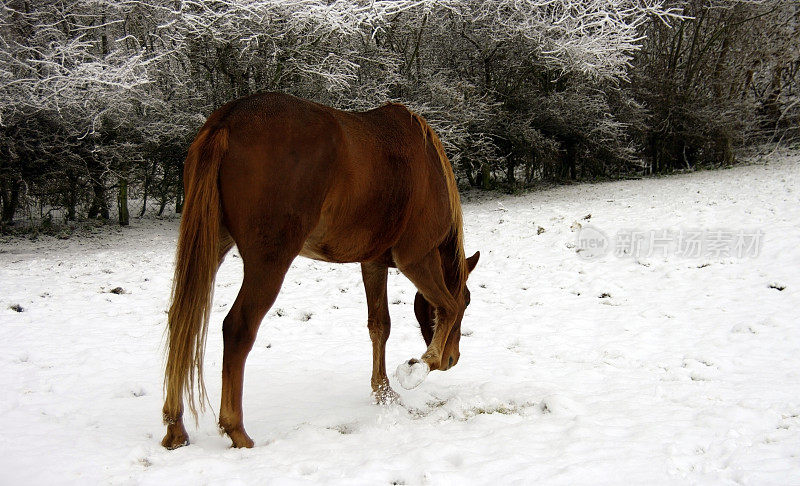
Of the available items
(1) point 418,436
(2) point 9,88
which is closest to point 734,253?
(1) point 418,436

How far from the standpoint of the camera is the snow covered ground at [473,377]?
2498 mm

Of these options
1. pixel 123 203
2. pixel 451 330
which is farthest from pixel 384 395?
pixel 123 203

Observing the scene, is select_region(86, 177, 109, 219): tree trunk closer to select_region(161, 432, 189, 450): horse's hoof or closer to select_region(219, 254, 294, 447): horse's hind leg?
select_region(161, 432, 189, 450): horse's hoof

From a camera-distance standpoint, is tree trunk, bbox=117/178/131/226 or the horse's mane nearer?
the horse's mane

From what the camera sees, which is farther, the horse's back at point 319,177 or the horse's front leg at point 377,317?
the horse's front leg at point 377,317

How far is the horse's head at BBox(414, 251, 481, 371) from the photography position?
345 cm

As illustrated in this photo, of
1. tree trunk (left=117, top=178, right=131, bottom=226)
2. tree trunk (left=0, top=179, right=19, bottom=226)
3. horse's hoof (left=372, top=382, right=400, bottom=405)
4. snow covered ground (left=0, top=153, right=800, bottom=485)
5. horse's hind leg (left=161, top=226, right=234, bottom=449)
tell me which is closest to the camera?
snow covered ground (left=0, top=153, right=800, bottom=485)

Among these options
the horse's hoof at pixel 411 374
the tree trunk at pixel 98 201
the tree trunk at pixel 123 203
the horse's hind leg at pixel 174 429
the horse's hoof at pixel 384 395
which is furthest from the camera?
the tree trunk at pixel 123 203

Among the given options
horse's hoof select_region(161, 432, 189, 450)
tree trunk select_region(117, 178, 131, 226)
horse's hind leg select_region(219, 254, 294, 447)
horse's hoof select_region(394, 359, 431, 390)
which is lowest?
tree trunk select_region(117, 178, 131, 226)

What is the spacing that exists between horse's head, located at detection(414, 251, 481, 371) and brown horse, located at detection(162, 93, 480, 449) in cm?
29

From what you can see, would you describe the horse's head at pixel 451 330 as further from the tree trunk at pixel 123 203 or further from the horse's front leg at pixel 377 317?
the tree trunk at pixel 123 203

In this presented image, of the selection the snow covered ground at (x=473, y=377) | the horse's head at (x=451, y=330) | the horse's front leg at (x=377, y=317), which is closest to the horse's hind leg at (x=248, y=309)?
the snow covered ground at (x=473, y=377)

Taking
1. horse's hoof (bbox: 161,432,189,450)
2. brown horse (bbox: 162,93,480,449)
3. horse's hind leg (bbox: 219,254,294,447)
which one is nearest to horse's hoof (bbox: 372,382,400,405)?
brown horse (bbox: 162,93,480,449)

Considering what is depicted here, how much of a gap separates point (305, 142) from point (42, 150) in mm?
9469
